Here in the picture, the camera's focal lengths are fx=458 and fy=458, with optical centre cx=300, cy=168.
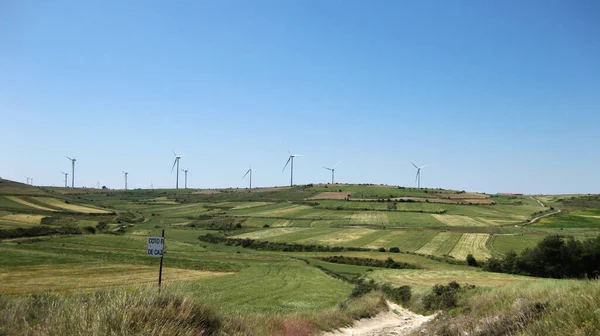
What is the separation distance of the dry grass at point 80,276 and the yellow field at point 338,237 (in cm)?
3734

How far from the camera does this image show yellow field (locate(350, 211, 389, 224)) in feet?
374

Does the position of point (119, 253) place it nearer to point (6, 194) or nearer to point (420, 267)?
point (420, 267)

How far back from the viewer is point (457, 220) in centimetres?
11569

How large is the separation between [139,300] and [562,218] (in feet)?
432

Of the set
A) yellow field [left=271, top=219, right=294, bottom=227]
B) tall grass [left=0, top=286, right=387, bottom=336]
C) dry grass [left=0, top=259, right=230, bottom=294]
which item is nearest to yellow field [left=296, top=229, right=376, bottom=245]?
yellow field [left=271, top=219, right=294, bottom=227]

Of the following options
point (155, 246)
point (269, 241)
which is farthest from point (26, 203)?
point (155, 246)

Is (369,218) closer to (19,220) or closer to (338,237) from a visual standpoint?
(338,237)

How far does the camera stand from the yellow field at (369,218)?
374 feet

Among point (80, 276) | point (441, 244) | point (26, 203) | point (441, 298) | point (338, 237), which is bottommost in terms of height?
point (441, 244)

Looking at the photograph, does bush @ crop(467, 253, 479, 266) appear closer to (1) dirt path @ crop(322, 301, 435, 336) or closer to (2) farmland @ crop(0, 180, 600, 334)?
(2) farmland @ crop(0, 180, 600, 334)

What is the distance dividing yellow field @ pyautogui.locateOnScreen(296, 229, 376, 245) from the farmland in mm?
207

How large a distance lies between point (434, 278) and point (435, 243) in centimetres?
3567

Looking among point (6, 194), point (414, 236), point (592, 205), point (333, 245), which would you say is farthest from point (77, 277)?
point (592, 205)

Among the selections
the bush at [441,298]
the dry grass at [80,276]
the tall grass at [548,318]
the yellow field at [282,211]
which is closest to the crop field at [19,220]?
the dry grass at [80,276]
